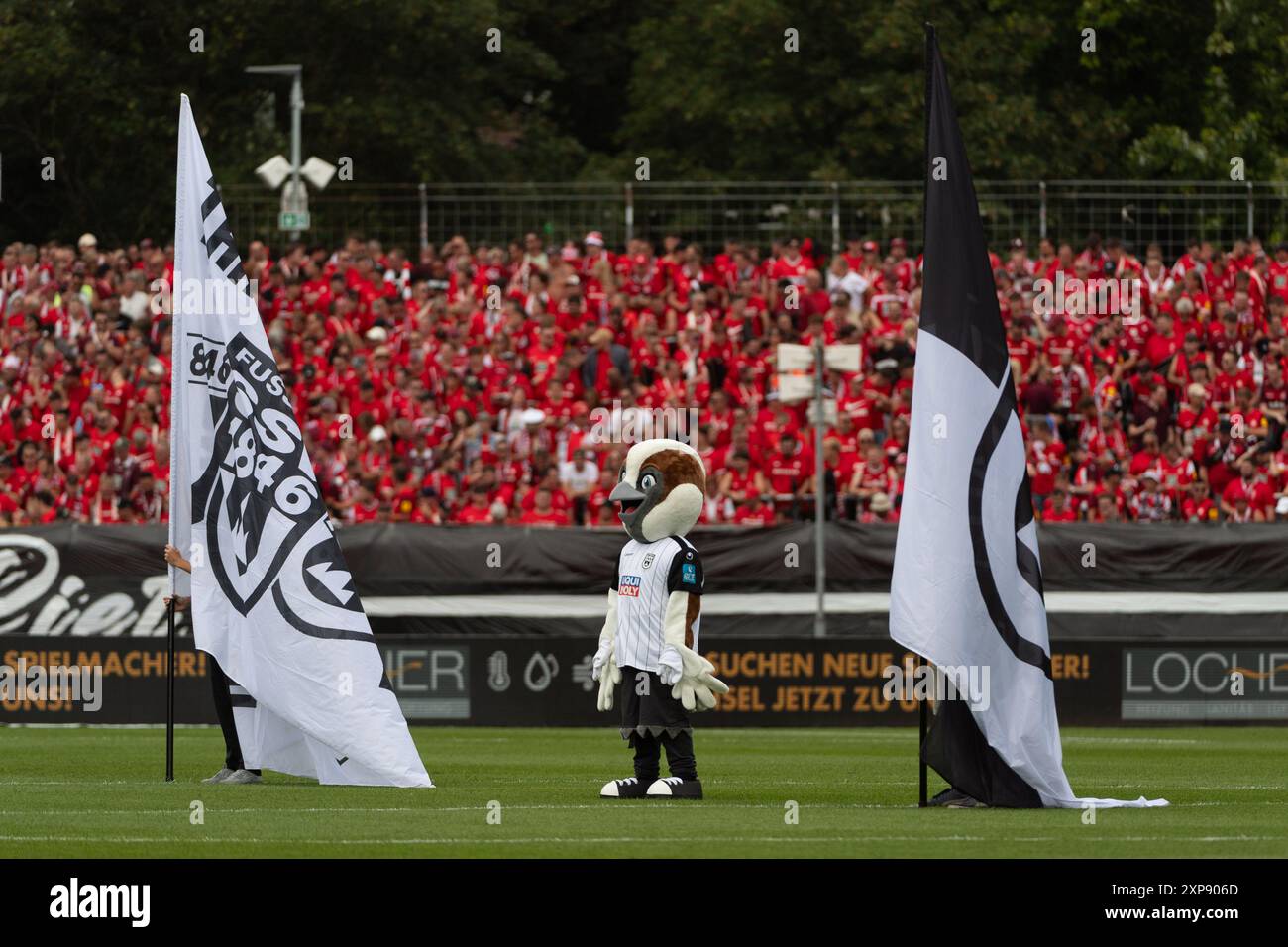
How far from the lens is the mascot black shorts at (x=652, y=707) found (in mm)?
14367

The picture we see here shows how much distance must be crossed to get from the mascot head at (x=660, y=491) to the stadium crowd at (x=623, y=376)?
1364cm

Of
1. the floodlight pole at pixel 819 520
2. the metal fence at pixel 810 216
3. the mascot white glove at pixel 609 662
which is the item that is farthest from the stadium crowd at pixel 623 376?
the mascot white glove at pixel 609 662

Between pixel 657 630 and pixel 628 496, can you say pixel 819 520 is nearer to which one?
pixel 628 496

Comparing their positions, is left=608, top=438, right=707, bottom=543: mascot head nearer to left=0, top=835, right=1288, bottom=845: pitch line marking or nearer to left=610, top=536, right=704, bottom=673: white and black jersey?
left=610, top=536, right=704, bottom=673: white and black jersey

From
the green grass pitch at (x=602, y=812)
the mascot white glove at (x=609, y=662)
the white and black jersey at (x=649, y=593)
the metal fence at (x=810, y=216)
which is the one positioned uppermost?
the metal fence at (x=810, y=216)

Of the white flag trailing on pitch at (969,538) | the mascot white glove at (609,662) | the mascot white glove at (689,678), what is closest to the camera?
the white flag trailing on pitch at (969,538)

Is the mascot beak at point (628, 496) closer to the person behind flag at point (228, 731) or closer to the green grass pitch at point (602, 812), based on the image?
the green grass pitch at point (602, 812)

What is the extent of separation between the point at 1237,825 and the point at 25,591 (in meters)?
17.1

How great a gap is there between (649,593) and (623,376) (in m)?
16.6

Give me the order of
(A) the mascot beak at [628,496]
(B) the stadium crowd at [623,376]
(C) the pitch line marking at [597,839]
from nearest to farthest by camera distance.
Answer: (C) the pitch line marking at [597,839], (A) the mascot beak at [628,496], (B) the stadium crowd at [623,376]

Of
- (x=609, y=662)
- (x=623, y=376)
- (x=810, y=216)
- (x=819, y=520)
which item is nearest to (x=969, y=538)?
(x=609, y=662)

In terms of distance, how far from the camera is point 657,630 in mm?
14422

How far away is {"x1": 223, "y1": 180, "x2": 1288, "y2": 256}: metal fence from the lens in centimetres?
3531

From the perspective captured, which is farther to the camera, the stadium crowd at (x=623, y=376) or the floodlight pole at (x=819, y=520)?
the stadium crowd at (x=623, y=376)
